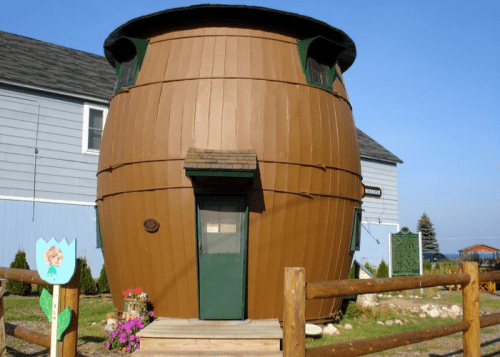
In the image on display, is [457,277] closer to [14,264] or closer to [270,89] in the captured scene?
[270,89]

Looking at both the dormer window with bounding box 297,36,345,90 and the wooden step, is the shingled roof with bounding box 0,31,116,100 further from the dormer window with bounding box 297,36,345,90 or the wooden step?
the wooden step

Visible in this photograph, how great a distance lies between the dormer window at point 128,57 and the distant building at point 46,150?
522 centimetres

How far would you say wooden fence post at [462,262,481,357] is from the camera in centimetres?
506

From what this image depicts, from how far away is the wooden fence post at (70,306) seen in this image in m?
3.81

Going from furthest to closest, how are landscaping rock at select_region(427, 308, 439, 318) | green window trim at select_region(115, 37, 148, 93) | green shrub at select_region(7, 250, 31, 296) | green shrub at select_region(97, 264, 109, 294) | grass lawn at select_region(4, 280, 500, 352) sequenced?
green shrub at select_region(97, 264, 109, 294) < green shrub at select_region(7, 250, 31, 296) < landscaping rock at select_region(427, 308, 439, 318) < green window trim at select_region(115, 37, 148, 93) < grass lawn at select_region(4, 280, 500, 352)

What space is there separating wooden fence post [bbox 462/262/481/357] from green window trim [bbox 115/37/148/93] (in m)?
5.00

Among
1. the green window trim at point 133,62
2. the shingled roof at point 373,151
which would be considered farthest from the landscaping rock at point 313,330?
the shingled roof at point 373,151

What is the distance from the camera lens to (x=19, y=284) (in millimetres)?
10883

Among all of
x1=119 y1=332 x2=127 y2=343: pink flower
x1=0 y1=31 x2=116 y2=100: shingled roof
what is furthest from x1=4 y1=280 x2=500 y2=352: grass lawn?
x1=0 y1=31 x2=116 y2=100: shingled roof

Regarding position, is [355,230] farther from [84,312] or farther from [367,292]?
[84,312]

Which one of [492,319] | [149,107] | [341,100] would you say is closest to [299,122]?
[341,100]

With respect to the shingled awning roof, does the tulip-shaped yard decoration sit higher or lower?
lower

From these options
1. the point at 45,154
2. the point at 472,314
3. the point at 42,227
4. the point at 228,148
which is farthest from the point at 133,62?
the point at 42,227

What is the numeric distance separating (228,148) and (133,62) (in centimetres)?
224
